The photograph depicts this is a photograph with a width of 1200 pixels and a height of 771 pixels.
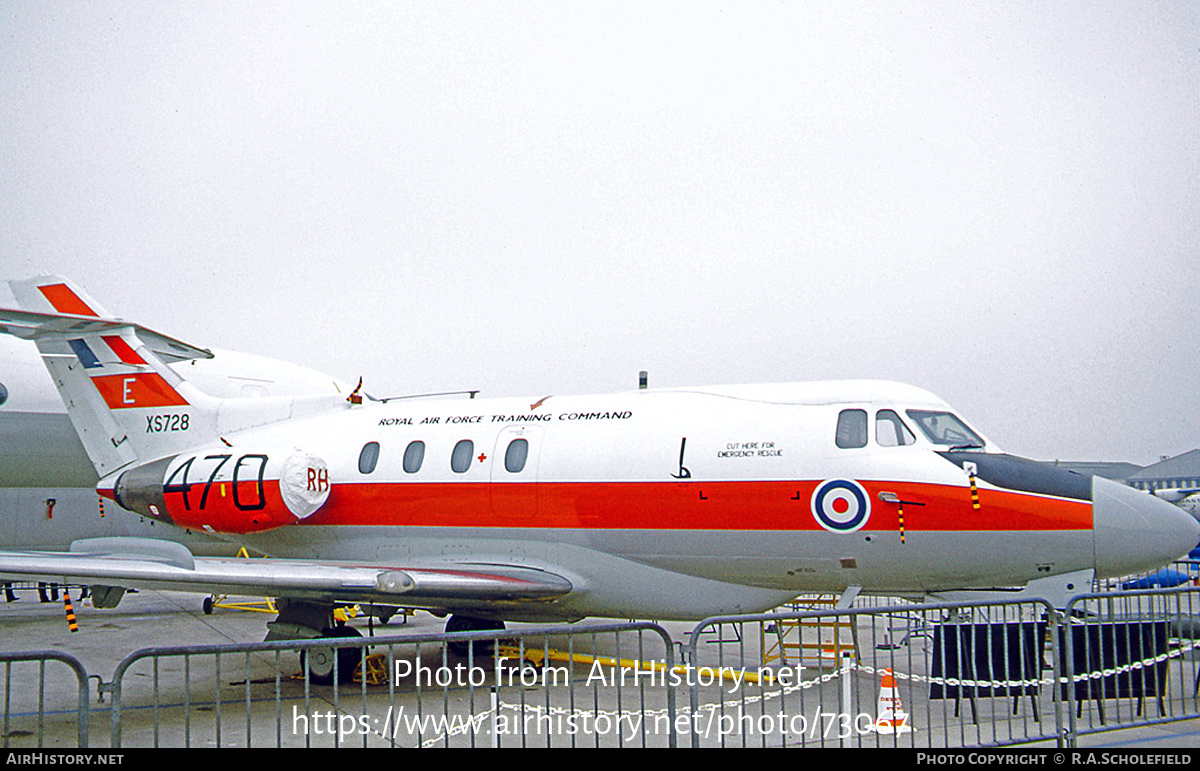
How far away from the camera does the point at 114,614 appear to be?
19.1m

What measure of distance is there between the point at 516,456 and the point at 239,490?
11.1 ft

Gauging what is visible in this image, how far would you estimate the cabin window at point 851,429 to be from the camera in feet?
32.1

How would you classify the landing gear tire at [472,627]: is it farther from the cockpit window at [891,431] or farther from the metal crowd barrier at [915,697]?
the cockpit window at [891,431]

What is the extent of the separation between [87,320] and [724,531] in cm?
807

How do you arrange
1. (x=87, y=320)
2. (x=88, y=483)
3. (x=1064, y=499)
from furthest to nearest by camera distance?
(x=88, y=483)
(x=87, y=320)
(x=1064, y=499)

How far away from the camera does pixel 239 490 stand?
11.9 m

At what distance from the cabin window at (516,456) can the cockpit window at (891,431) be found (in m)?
3.82

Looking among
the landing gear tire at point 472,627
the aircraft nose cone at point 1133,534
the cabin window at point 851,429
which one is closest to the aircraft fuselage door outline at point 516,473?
the landing gear tire at point 472,627

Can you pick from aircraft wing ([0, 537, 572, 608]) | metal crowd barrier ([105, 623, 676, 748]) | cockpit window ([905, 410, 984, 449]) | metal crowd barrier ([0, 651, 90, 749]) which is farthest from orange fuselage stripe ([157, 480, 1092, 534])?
metal crowd barrier ([0, 651, 90, 749])

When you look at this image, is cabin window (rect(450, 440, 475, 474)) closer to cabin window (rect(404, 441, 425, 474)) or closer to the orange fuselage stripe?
the orange fuselage stripe

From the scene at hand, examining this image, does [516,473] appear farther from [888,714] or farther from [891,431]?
[888,714]

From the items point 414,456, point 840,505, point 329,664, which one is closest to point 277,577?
point 329,664
